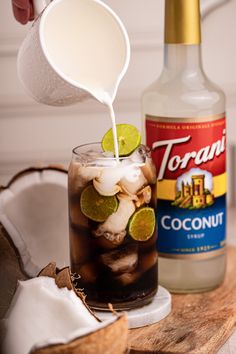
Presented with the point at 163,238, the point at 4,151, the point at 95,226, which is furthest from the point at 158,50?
the point at 95,226

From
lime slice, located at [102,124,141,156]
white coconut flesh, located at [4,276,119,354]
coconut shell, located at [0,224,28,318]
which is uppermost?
lime slice, located at [102,124,141,156]

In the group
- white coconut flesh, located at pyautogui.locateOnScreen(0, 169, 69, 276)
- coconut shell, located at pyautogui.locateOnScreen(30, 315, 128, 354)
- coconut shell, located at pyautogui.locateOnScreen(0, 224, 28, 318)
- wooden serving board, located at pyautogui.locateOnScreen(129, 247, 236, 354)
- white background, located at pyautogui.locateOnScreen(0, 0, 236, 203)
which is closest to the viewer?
coconut shell, located at pyautogui.locateOnScreen(30, 315, 128, 354)

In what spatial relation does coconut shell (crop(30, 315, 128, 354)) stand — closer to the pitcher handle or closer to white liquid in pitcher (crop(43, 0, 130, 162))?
white liquid in pitcher (crop(43, 0, 130, 162))

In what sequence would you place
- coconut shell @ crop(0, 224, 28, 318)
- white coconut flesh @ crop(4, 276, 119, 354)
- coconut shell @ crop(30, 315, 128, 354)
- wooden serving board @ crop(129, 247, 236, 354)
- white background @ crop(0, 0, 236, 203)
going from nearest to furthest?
coconut shell @ crop(30, 315, 128, 354), white coconut flesh @ crop(4, 276, 119, 354), wooden serving board @ crop(129, 247, 236, 354), coconut shell @ crop(0, 224, 28, 318), white background @ crop(0, 0, 236, 203)

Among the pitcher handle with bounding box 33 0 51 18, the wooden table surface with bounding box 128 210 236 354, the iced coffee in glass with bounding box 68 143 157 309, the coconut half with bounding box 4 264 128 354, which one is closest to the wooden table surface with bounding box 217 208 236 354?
the wooden table surface with bounding box 128 210 236 354

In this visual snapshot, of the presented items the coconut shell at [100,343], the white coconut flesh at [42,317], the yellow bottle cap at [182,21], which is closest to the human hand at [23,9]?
the yellow bottle cap at [182,21]

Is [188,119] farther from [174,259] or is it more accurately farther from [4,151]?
[4,151]

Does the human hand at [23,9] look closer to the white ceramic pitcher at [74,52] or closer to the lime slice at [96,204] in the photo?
the white ceramic pitcher at [74,52]
